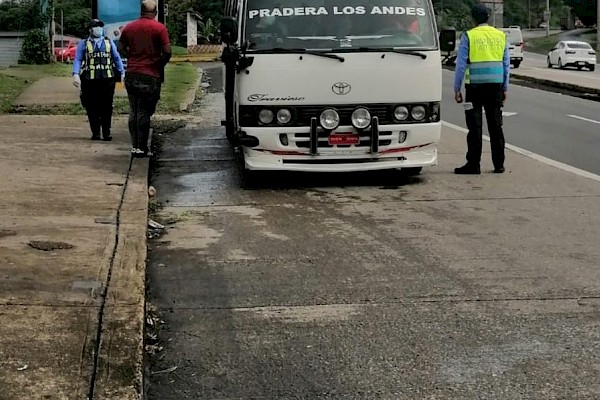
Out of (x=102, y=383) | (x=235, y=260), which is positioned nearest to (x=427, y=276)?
(x=235, y=260)

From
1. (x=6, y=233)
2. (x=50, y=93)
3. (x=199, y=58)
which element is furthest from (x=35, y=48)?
(x=6, y=233)

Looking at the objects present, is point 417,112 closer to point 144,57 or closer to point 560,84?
point 144,57

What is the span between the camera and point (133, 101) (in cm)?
1121

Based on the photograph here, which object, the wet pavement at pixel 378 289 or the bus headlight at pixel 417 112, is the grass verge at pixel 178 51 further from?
the bus headlight at pixel 417 112

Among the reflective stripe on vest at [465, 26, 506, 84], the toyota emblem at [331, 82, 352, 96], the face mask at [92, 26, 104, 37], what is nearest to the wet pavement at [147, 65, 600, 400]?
the toyota emblem at [331, 82, 352, 96]

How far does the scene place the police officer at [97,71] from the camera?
1264cm

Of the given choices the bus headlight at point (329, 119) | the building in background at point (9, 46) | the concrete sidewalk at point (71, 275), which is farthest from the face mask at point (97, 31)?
the building in background at point (9, 46)

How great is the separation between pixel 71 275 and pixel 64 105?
38.9 ft

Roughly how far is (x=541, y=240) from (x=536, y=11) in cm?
15242

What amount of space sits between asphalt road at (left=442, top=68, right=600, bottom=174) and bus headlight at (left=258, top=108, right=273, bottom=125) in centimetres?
399

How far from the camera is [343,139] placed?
9656 mm

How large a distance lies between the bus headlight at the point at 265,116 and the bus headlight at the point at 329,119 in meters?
0.49

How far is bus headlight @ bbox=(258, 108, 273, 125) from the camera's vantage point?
9.58m

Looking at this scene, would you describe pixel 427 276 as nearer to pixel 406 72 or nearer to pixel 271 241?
pixel 271 241
